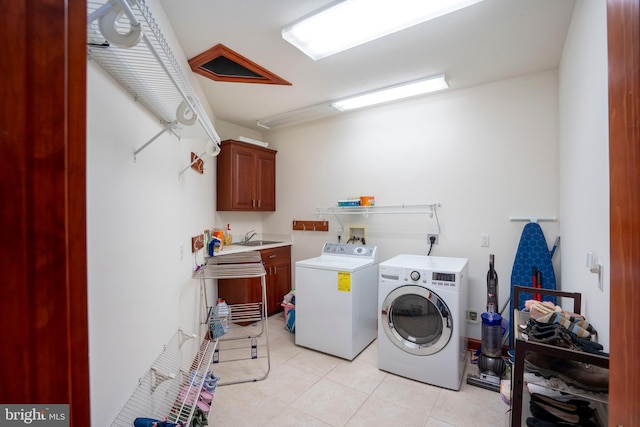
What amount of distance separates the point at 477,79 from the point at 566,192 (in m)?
1.26

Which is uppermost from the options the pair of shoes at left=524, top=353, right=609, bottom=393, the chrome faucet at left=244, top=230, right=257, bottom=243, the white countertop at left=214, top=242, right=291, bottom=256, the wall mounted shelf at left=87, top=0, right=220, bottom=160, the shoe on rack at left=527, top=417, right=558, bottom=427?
the wall mounted shelf at left=87, top=0, right=220, bottom=160

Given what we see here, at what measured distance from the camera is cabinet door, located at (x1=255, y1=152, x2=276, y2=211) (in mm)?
3891

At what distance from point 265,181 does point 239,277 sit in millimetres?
1916

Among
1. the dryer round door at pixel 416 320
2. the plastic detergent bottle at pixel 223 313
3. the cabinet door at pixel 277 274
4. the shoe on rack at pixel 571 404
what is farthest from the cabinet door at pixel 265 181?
the shoe on rack at pixel 571 404

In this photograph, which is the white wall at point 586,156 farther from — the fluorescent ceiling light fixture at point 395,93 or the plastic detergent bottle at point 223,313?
the plastic detergent bottle at point 223,313

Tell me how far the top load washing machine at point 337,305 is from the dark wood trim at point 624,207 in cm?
199

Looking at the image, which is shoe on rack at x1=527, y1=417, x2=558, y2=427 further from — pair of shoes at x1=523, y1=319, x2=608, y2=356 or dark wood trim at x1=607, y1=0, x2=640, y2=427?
dark wood trim at x1=607, y1=0, x2=640, y2=427

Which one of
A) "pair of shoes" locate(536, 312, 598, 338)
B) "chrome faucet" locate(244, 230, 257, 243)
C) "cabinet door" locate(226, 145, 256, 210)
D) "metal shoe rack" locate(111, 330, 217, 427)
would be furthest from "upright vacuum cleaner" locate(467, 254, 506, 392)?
"chrome faucet" locate(244, 230, 257, 243)

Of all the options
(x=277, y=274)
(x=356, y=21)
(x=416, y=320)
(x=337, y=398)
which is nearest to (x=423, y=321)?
(x=416, y=320)

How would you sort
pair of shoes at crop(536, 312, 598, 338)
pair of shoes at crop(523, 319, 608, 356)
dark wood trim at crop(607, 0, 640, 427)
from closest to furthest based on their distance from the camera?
dark wood trim at crop(607, 0, 640, 427)
pair of shoes at crop(523, 319, 608, 356)
pair of shoes at crop(536, 312, 598, 338)

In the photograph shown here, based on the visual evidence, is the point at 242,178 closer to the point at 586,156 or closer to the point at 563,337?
the point at 586,156

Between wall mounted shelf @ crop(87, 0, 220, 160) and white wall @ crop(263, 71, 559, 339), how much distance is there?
2.08 m

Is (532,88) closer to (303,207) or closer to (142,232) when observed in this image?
(303,207)

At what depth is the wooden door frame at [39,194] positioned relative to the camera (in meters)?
0.43
